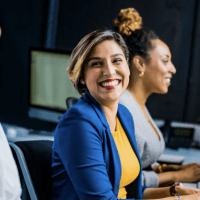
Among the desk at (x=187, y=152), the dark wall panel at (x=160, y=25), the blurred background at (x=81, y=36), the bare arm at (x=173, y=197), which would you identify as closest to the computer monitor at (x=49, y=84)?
the blurred background at (x=81, y=36)

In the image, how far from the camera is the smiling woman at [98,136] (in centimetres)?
97

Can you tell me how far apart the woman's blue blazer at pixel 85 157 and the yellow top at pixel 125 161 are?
7 centimetres

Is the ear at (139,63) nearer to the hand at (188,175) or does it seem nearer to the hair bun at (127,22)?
the hair bun at (127,22)

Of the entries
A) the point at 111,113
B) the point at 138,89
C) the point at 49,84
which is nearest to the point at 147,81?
the point at 138,89

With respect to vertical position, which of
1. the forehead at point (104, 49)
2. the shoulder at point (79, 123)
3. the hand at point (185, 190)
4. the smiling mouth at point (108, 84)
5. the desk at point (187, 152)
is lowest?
the desk at point (187, 152)

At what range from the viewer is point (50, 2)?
115 inches

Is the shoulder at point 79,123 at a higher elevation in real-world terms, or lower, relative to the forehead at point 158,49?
lower

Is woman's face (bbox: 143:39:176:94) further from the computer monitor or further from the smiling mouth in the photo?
the computer monitor

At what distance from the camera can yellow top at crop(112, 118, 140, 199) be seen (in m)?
1.16

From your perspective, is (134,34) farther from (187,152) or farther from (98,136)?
(187,152)

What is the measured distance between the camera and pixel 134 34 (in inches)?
64.4

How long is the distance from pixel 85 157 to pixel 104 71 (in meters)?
0.34

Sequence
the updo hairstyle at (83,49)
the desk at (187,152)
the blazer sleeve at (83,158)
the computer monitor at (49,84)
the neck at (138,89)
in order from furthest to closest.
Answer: the computer monitor at (49,84), the desk at (187,152), the neck at (138,89), the updo hairstyle at (83,49), the blazer sleeve at (83,158)

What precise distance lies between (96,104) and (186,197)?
0.46m
